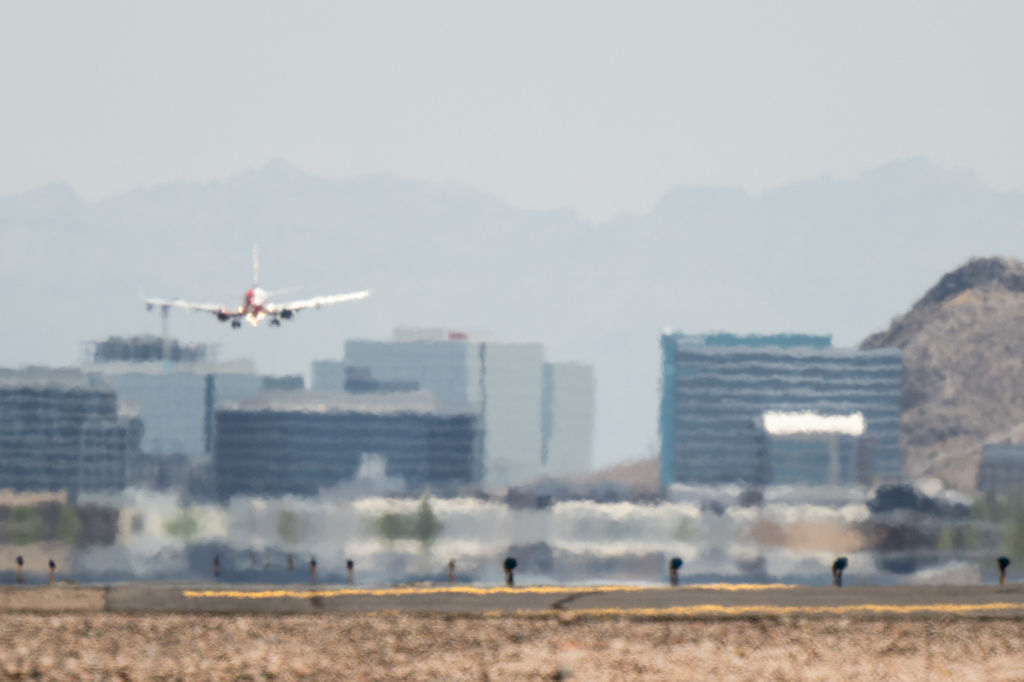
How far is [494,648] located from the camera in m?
31.1

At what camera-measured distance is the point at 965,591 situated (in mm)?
39406

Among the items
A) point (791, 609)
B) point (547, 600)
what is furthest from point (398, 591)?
point (791, 609)

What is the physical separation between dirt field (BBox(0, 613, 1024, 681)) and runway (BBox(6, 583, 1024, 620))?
1.01 metres

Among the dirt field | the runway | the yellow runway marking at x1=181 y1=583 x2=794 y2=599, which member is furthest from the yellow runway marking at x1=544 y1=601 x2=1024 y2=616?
the yellow runway marking at x1=181 y1=583 x2=794 y2=599

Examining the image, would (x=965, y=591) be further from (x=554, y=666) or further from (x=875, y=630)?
(x=554, y=666)

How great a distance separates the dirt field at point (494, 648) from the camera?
28.9 metres

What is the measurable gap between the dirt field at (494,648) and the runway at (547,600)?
101cm

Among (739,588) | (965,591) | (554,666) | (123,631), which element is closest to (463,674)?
(554,666)

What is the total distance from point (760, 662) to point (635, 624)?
13.3 ft

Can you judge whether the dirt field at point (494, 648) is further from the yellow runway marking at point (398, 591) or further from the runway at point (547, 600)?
the yellow runway marking at point (398, 591)

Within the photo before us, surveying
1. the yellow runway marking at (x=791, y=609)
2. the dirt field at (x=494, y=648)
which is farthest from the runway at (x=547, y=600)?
the dirt field at (x=494, y=648)

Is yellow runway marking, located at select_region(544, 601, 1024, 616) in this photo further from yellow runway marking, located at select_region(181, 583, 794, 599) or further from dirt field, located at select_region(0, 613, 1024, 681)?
yellow runway marking, located at select_region(181, 583, 794, 599)

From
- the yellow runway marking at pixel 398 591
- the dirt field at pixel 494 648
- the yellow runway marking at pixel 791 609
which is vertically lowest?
the dirt field at pixel 494 648

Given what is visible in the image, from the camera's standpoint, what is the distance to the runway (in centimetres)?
3509
